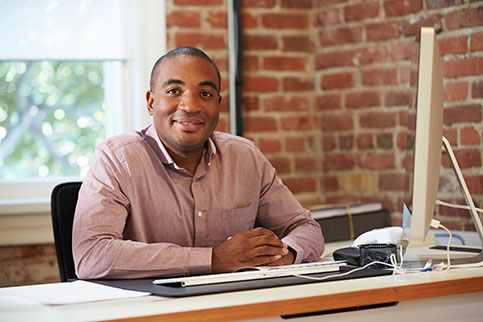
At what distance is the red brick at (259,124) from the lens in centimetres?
310

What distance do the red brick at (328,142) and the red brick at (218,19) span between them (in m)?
0.70

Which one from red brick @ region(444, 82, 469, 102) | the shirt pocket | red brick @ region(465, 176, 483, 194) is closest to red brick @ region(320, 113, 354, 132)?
red brick @ region(444, 82, 469, 102)

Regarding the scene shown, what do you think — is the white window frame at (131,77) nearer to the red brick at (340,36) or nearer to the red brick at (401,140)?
the red brick at (340,36)

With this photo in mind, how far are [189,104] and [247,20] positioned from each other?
120cm

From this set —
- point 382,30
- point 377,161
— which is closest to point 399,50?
point 382,30

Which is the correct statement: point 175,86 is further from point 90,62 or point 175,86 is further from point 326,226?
point 90,62

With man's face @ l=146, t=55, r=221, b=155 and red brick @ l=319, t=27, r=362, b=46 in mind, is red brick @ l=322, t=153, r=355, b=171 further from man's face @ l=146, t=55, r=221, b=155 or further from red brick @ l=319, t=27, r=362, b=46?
man's face @ l=146, t=55, r=221, b=155

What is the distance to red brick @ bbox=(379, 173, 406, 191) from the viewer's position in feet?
9.39

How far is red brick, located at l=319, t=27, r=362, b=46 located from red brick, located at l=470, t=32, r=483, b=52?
1.95 ft

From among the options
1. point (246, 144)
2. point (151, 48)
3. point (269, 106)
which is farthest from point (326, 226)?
point (151, 48)

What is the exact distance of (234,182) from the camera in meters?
2.09

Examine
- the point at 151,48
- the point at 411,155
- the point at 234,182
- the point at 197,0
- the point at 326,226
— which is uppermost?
the point at 197,0

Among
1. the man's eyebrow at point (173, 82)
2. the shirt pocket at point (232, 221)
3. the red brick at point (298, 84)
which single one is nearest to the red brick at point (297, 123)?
the red brick at point (298, 84)

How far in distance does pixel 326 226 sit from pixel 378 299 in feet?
3.66
